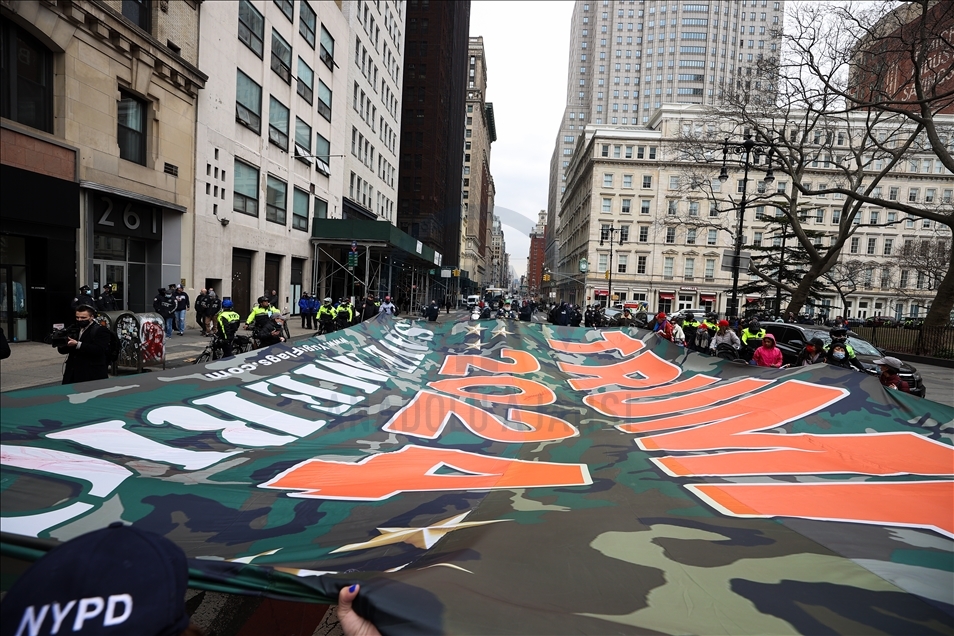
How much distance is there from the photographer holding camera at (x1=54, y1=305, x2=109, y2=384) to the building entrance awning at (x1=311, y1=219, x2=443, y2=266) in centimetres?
2355

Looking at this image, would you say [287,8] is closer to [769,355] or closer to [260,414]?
[260,414]

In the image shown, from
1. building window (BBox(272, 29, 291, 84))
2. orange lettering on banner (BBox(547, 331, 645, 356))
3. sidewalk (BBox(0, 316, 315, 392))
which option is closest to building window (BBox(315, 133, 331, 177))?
building window (BBox(272, 29, 291, 84))

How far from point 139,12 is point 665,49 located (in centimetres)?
13827

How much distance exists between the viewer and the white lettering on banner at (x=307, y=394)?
6.79 metres

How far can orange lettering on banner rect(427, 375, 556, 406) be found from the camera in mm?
8875

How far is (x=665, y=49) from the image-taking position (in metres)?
127

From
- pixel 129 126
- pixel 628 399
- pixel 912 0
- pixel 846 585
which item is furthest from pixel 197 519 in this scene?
pixel 912 0

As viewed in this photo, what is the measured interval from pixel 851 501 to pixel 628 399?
16.4 feet

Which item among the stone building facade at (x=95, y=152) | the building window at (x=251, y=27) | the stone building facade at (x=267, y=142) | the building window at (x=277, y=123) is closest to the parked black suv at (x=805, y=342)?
the stone building facade at (x=95, y=152)

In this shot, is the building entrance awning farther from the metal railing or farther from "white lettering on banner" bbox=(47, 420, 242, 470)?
the metal railing

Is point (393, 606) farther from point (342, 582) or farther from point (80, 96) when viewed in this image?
point (80, 96)

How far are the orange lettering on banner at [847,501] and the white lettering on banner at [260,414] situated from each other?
176 inches

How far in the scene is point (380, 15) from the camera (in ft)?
142

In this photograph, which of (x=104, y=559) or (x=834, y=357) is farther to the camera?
(x=834, y=357)
